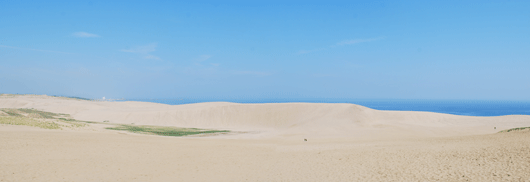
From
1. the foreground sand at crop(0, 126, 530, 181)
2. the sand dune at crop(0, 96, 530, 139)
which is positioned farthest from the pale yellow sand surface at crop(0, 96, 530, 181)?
the sand dune at crop(0, 96, 530, 139)

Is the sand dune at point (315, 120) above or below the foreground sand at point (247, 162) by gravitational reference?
above

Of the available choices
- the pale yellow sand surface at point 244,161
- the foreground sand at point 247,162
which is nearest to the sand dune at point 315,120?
the pale yellow sand surface at point 244,161

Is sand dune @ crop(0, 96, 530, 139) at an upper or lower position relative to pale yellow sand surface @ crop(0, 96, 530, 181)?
upper

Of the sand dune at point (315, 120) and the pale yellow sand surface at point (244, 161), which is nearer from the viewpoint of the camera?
the pale yellow sand surface at point (244, 161)

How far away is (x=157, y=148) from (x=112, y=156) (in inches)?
127

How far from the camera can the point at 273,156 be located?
54.3 feet

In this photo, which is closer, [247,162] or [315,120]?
[247,162]

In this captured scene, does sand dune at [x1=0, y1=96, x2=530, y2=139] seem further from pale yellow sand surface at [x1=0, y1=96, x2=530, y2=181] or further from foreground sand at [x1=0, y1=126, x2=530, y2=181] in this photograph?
foreground sand at [x1=0, y1=126, x2=530, y2=181]

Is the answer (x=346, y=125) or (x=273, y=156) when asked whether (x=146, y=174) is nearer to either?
(x=273, y=156)

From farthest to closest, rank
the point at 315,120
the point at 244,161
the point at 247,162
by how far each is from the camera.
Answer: the point at 315,120
the point at 244,161
the point at 247,162

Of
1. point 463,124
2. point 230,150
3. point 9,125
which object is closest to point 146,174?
point 230,150

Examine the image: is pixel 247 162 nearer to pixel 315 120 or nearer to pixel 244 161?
pixel 244 161

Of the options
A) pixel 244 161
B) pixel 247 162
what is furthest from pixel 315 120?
pixel 247 162

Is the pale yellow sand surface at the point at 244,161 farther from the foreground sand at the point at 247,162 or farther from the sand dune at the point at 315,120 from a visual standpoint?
the sand dune at the point at 315,120
